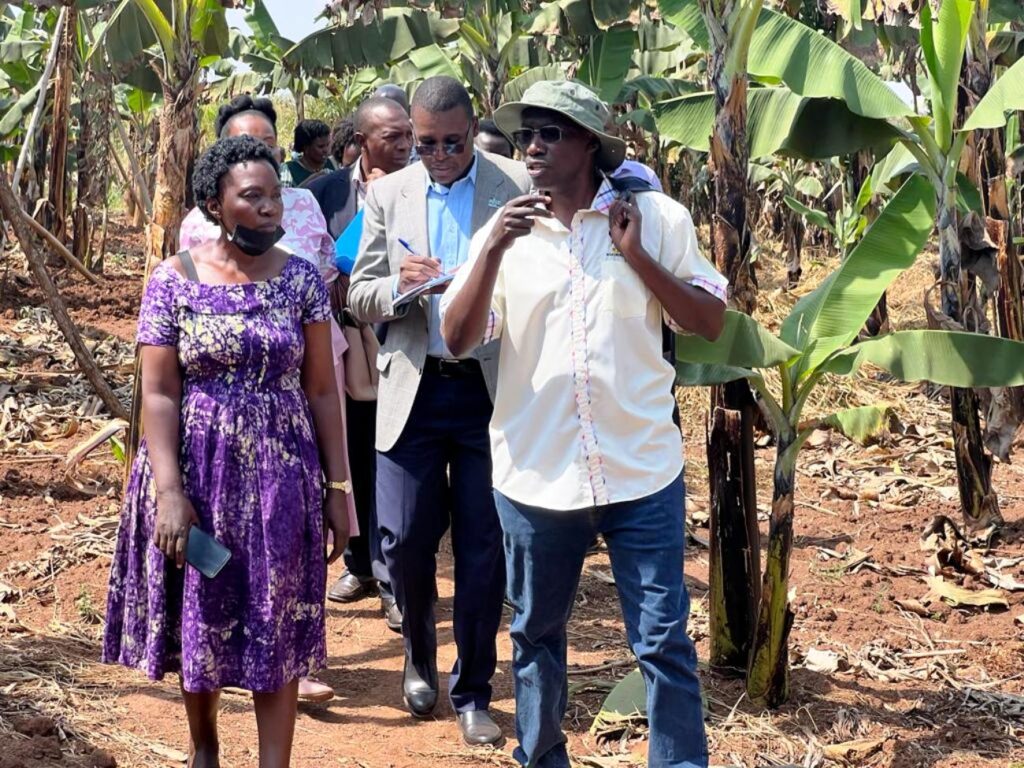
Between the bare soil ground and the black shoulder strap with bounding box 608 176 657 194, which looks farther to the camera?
the bare soil ground

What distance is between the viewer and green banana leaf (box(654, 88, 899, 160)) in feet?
22.2

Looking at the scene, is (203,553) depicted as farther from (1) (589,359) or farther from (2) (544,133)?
(2) (544,133)

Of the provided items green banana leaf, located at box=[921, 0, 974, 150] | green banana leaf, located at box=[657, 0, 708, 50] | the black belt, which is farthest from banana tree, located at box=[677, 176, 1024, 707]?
green banana leaf, located at box=[657, 0, 708, 50]

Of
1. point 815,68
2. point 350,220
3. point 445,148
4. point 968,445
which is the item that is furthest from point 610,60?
point 445,148

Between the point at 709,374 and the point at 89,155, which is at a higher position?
the point at 89,155

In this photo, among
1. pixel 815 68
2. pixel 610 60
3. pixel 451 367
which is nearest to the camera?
pixel 451 367

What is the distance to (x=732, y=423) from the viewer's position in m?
4.82

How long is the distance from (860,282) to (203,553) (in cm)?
260

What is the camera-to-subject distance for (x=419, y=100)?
13.9 feet

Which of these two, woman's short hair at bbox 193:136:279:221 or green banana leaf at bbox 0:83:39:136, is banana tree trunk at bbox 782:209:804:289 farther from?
woman's short hair at bbox 193:136:279:221

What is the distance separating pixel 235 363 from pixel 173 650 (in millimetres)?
827

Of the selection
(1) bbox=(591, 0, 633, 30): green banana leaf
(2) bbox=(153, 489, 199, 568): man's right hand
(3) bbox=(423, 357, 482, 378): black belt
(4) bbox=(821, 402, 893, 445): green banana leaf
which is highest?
(1) bbox=(591, 0, 633, 30): green banana leaf

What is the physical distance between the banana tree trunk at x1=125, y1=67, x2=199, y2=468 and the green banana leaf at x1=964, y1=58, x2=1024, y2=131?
374cm

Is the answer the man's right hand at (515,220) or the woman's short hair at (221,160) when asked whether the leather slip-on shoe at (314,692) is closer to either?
the woman's short hair at (221,160)
